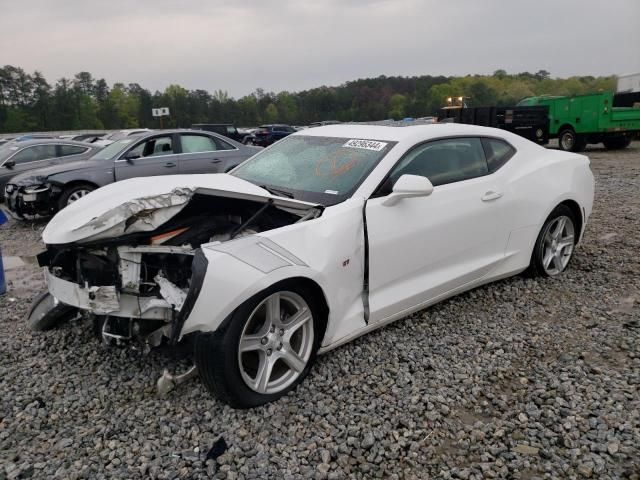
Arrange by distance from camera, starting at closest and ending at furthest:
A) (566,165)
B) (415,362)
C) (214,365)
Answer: (214,365), (415,362), (566,165)

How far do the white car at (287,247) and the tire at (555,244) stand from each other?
40cm

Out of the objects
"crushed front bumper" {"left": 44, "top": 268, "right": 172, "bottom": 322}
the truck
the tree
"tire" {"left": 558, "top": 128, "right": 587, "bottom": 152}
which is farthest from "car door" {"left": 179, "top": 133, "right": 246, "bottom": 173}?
the tree

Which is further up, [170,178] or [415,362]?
[170,178]

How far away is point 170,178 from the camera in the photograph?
11.9ft

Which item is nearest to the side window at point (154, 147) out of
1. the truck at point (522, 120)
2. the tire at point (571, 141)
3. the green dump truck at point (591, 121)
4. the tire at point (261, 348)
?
the tire at point (261, 348)

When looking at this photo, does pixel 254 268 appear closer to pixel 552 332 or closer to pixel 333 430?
pixel 333 430

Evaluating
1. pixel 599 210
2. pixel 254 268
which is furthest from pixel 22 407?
pixel 599 210

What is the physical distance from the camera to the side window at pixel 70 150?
11156 millimetres

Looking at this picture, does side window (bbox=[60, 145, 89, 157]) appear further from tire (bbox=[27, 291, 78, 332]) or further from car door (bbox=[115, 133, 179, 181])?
tire (bbox=[27, 291, 78, 332])

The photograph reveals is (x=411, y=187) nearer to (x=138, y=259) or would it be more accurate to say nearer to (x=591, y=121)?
(x=138, y=259)

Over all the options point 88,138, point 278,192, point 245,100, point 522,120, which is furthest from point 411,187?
point 245,100

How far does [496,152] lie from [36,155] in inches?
401

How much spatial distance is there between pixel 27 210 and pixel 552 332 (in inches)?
306

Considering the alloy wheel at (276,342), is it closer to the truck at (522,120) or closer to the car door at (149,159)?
the car door at (149,159)
